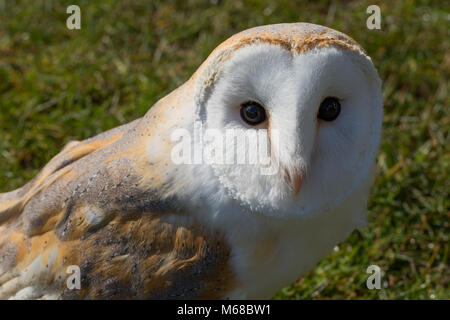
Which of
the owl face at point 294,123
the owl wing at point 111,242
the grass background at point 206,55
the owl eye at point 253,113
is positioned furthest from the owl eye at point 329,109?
the grass background at point 206,55

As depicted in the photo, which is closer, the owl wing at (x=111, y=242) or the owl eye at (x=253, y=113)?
the owl eye at (x=253, y=113)

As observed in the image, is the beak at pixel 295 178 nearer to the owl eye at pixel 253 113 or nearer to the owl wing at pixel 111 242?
the owl eye at pixel 253 113

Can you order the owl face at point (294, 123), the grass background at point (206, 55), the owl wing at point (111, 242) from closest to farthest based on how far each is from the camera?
1. the owl face at point (294, 123)
2. the owl wing at point (111, 242)
3. the grass background at point (206, 55)

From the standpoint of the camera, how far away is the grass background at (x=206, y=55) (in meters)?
3.32

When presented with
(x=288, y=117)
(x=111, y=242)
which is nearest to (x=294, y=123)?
(x=288, y=117)

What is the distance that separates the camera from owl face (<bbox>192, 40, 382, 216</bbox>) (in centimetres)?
189

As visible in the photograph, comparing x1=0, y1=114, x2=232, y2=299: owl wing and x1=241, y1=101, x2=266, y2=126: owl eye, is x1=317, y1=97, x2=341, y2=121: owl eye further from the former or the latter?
x1=0, y1=114, x2=232, y2=299: owl wing

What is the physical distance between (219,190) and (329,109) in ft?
1.44

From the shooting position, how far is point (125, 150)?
92.0 inches

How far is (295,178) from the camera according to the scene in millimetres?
1945

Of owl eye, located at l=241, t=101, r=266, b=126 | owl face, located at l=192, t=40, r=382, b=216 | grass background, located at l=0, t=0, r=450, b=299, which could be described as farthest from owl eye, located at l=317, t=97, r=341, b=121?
grass background, located at l=0, t=0, r=450, b=299

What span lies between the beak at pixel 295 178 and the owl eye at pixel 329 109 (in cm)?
19

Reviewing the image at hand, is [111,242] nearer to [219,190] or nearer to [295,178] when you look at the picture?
[219,190]
